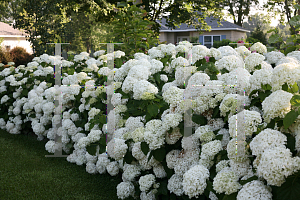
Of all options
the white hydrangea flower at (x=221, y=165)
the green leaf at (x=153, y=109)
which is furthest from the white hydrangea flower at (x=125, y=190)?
the white hydrangea flower at (x=221, y=165)

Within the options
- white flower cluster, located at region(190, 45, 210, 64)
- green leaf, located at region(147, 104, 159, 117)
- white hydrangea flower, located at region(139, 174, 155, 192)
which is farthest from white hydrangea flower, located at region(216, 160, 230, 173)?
white flower cluster, located at region(190, 45, 210, 64)

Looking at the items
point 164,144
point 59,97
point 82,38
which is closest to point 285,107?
point 164,144

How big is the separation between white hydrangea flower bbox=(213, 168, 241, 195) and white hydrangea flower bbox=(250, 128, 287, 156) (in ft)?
0.97

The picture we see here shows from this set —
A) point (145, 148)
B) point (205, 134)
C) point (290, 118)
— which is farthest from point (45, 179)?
point (290, 118)

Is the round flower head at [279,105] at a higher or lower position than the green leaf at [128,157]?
higher

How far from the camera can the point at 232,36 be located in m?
27.2

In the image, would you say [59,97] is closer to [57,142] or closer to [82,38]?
[57,142]

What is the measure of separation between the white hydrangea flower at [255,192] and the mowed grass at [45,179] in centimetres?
214

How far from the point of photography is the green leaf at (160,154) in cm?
263

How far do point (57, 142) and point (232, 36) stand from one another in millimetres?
25334

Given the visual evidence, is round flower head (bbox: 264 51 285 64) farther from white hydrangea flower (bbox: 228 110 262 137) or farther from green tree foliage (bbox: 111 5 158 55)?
green tree foliage (bbox: 111 5 158 55)

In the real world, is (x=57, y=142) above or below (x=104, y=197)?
above

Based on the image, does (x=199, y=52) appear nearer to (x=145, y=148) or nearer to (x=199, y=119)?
(x=199, y=119)

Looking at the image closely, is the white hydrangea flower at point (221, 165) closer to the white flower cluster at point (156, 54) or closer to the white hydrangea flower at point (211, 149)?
the white hydrangea flower at point (211, 149)
